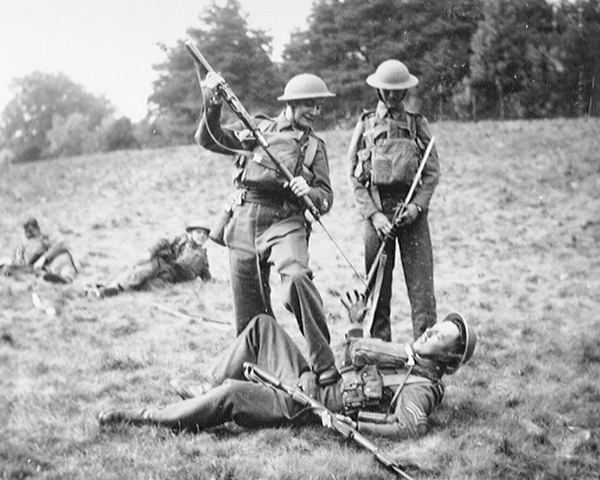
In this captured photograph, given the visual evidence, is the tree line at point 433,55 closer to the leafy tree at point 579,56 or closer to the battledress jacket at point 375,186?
the leafy tree at point 579,56

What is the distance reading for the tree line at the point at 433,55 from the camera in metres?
16.2

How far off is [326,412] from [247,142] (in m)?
2.30

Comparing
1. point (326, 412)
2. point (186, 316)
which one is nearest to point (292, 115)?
point (326, 412)

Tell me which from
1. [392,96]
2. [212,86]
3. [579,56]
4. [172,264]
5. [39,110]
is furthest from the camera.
Answer: [39,110]

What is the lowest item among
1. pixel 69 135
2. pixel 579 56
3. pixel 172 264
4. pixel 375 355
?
pixel 375 355

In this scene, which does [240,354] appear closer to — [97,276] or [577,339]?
[577,339]

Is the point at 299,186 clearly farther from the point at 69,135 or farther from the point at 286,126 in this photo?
the point at 69,135

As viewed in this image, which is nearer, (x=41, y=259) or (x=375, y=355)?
(x=375, y=355)

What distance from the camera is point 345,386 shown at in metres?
4.71

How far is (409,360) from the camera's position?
477cm

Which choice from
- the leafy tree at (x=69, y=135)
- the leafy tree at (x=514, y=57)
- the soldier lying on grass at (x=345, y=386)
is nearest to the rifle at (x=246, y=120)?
the soldier lying on grass at (x=345, y=386)

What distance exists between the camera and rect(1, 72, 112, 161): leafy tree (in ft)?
121

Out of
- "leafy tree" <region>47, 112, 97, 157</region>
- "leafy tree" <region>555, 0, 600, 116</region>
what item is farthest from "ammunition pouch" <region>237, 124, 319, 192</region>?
"leafy tree" <region>47, 112, 97, 157</region>

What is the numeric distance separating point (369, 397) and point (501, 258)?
663 cm
